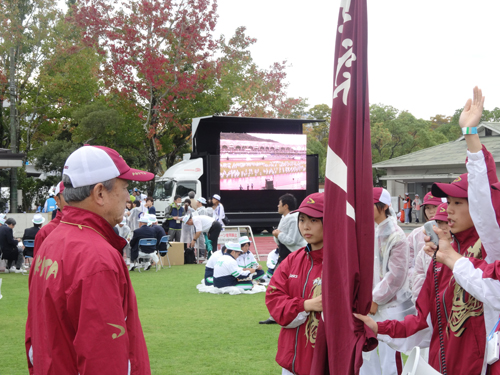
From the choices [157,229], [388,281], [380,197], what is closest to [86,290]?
[388,281]

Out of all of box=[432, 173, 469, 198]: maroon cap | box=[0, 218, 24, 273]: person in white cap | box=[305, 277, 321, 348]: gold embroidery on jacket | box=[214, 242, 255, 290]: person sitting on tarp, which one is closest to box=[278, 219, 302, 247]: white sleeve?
box=[214, 242, 255, 290]: person sitting on tarp

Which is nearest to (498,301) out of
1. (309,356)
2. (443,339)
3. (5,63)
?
(443,339)

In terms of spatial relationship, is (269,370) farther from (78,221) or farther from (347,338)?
(78,221)

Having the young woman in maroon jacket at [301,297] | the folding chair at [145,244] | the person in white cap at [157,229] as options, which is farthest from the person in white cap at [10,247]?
the young woman in maroon jacket at [301,297]

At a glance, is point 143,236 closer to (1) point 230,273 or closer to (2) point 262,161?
(1) point 230,273

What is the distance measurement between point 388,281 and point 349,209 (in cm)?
206

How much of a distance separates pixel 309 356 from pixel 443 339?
0.70 m

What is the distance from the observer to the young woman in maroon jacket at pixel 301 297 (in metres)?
2.92

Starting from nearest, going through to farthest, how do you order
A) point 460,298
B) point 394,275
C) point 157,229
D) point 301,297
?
point 460,298 → point 301,297 → point 394,275 → point 157,229

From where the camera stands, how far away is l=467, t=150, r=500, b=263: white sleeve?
2500 mm

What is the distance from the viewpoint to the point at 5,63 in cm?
2520

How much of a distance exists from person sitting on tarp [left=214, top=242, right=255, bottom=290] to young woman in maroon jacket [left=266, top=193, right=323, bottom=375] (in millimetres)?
6971

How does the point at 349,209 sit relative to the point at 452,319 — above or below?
above

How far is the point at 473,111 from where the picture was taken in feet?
8.86
